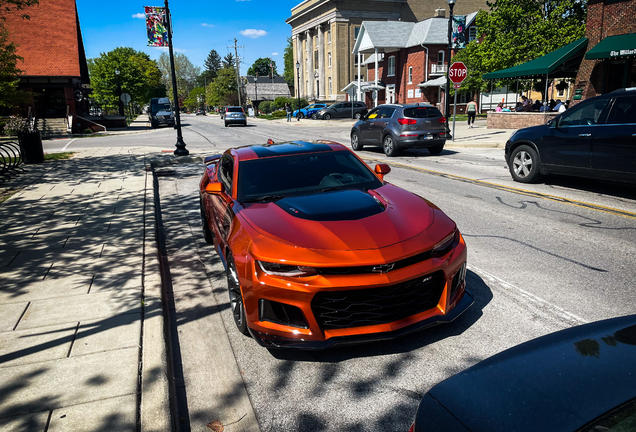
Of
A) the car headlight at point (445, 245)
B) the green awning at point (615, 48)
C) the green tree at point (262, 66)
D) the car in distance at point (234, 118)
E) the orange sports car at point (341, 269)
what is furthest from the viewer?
the green tree at point (262, 66)

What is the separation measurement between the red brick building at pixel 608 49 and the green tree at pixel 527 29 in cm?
905

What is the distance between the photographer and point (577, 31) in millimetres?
29938

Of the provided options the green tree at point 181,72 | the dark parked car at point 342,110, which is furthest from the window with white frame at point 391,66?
the green tree at point 181,72

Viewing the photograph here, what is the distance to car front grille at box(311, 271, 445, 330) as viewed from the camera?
3266 millimetres

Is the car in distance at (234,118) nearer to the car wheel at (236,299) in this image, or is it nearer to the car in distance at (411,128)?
the car in distance at (411,128)

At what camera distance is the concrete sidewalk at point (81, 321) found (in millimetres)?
3010

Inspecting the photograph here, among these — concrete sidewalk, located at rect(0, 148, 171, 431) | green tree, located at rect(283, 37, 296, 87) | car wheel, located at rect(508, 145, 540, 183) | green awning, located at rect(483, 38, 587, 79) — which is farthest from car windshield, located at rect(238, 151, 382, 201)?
green tree, located at rect(283, 37, 296, 87)

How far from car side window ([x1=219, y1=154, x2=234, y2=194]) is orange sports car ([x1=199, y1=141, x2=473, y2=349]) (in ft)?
2.69

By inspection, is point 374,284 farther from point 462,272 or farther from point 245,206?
point 245,206

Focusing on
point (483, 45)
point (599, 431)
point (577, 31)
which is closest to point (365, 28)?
point (483, 45)

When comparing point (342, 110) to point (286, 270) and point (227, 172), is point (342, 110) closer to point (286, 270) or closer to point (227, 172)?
point (227, 172)

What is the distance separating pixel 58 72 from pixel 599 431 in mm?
39202

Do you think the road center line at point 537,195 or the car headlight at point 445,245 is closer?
the car headlight at point 445,245

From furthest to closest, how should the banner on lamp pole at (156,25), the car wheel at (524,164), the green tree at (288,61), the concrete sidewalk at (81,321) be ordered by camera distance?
1. the green tree at (288,61)
2. the banner on lamp pole at (156,25)
3. the car wheel at (524,164)
4. the concrete sidewalk at (81,321)
